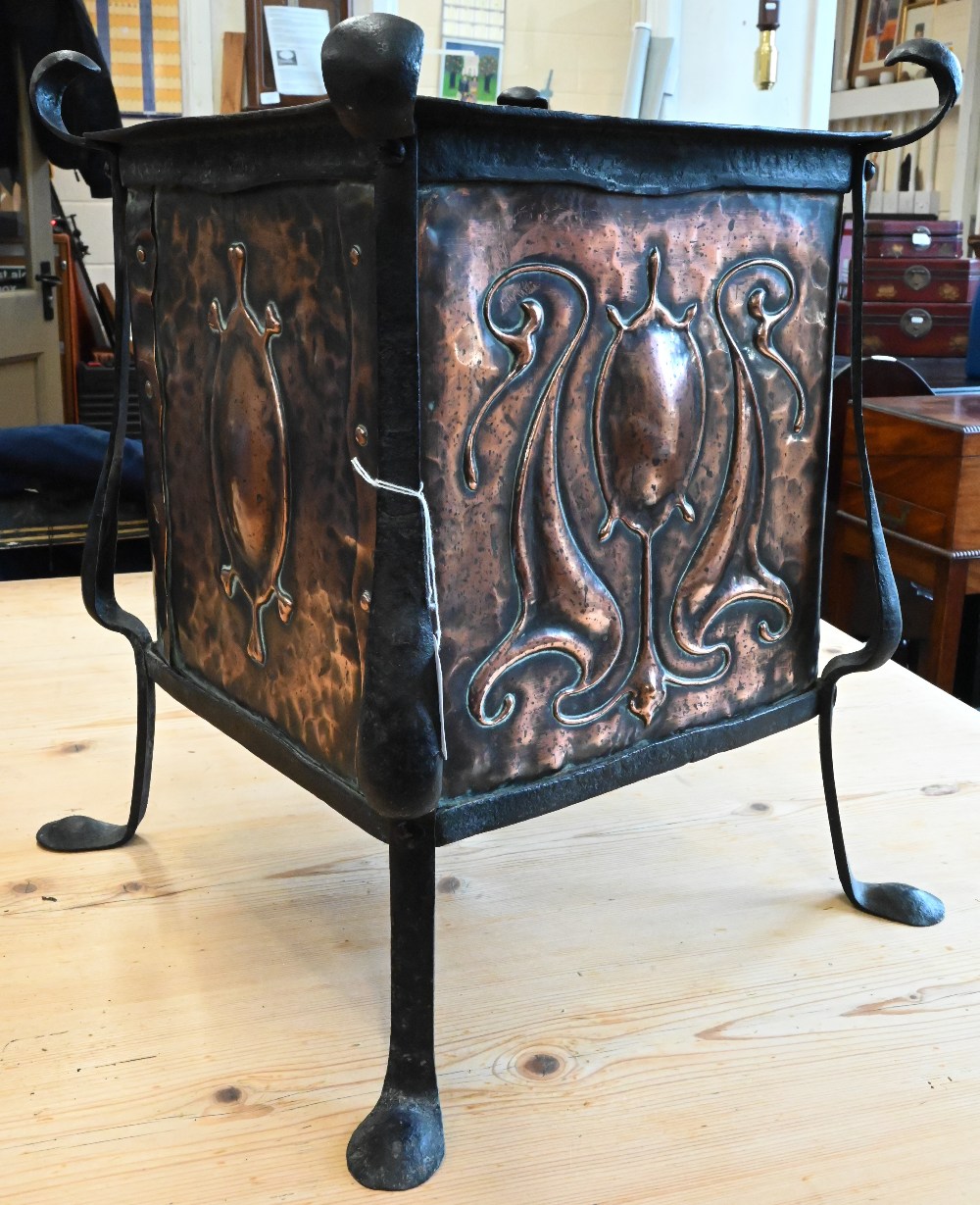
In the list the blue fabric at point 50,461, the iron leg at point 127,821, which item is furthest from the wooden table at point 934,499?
the iron leg at point 127,821

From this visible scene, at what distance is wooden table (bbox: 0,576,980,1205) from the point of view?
0.79 metres

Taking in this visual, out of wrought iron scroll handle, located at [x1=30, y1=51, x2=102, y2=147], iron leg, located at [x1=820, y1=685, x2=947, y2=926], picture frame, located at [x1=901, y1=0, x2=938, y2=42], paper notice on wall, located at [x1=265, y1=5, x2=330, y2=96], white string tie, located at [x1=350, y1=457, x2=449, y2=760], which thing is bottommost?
iron leg, located at [x1=820, y1=685, x2=947, y2=926]

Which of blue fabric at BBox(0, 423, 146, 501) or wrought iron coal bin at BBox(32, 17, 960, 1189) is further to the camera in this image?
blue fabric at BBox(0, 423, 146, 501)

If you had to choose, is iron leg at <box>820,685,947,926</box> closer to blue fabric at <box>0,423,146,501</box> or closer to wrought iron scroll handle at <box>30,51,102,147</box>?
wrought iron scroll handle at <box>30,51,102,147</box>

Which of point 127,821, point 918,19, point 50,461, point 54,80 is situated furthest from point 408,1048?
point 918,19

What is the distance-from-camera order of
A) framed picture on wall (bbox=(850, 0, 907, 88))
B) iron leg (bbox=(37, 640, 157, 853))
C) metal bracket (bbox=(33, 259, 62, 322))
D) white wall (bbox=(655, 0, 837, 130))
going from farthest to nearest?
framed picture on wall (bbox=(850, 0, 907, 88)) < white wall (bbox=(655, 0, 837, 130)) < metal bracket (bbox=(33, 259, 62, 322)) < iron leg (bbox=(37, 640, 157, 853))

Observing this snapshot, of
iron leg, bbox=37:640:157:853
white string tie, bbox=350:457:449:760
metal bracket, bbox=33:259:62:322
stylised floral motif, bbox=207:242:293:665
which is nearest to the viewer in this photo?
white string tie, bbox=350:457:449:760

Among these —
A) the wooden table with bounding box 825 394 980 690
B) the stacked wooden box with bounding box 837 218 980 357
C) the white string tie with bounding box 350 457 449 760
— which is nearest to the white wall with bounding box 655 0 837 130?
the stacked wooden box with bounding box 837 218 980 357

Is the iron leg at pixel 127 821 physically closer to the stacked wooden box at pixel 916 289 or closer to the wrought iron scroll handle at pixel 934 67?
the wrought iron scroll handle at pixel 934 67

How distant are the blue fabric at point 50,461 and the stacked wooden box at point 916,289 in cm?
209

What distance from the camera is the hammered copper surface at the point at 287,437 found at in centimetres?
77

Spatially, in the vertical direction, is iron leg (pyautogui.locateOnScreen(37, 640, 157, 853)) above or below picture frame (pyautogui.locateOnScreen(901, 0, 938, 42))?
Answer: below

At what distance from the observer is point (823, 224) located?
37.9 inches

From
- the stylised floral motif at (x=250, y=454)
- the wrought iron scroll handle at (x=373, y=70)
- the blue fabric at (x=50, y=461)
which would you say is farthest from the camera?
the blue fabric at (x=50, y=461)
